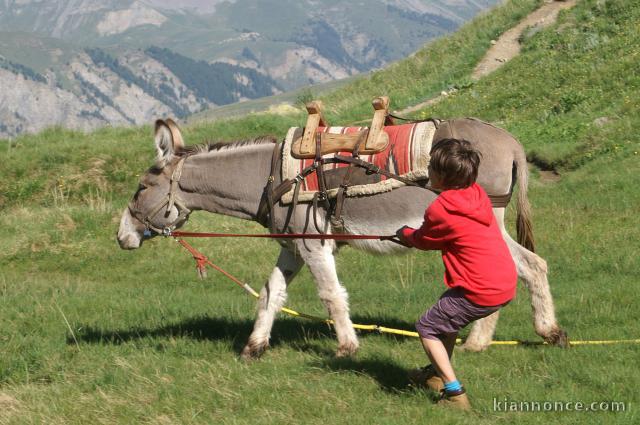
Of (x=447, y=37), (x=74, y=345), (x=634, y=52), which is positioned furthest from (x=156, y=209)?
(x=447, y=37)

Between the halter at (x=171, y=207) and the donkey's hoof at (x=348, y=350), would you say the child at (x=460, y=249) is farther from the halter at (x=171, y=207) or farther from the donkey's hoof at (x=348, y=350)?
the halter at (x=171, y=207)

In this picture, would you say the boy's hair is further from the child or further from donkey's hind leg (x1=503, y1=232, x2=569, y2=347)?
donkey's hind leg (x1=503, y1=232, x2=569, y2=347)

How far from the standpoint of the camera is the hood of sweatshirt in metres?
5.25

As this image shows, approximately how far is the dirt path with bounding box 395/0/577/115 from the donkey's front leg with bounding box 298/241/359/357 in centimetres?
1788

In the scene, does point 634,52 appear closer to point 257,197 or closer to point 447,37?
point 447,37

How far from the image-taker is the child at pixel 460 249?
17.3 feet

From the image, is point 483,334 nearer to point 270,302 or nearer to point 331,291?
point 331,291

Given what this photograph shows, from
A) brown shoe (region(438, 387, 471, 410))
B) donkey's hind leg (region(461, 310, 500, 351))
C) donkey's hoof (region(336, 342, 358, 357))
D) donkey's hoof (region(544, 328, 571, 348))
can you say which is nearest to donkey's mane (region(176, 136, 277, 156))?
donkey's hoof (region(336, 342, 358, 357))

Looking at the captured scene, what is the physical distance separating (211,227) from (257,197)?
774 centimetres

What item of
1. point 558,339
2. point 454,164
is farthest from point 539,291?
point 454,164

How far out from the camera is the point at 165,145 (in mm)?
7934

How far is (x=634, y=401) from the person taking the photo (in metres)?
5.59

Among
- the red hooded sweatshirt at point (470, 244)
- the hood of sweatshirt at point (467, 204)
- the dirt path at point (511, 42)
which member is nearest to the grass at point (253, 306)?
the red hooded sweatshirt at point (470, 244)

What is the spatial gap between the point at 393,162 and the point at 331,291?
1.36 m
